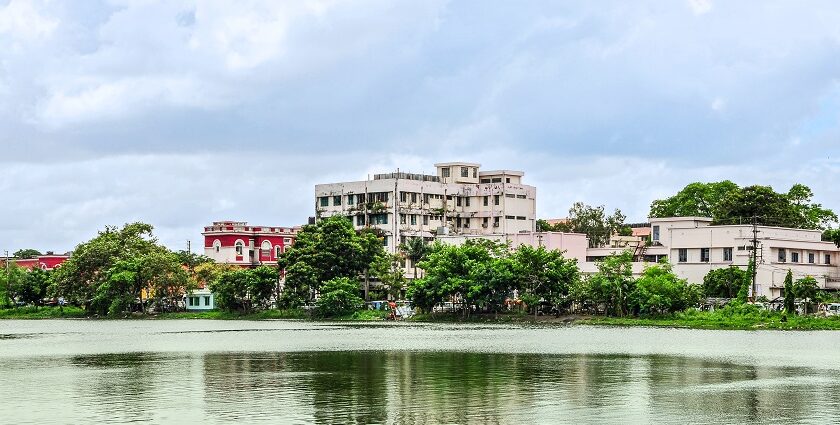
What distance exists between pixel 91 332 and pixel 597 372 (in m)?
53.7

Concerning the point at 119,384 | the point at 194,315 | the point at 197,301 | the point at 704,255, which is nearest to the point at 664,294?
the point at 704,255

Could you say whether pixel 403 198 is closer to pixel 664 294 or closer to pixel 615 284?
pixel 615 284

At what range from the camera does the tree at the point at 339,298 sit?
10981cm

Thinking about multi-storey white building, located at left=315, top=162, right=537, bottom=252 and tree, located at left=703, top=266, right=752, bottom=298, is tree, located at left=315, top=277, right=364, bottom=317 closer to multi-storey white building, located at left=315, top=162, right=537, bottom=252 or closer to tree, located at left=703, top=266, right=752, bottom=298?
multi-storey white building, located at left=315, top=162, right=537, bottom=252

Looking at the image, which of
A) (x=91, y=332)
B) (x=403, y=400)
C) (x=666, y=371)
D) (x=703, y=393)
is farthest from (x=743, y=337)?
(x=91, y=332)

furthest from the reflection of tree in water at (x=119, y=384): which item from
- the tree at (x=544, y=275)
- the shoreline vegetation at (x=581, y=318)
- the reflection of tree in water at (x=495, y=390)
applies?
the tree at (x=544, y=275)

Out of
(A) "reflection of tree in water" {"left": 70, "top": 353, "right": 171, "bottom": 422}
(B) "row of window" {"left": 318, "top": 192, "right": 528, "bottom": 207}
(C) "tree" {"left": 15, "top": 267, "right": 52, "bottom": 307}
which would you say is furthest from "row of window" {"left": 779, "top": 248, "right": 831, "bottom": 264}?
(C) "tree" {"left": 15, "top": 267, "right": 52, "bottom": 307}

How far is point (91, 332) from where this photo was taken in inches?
3625

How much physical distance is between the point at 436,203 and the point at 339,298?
1054 inches

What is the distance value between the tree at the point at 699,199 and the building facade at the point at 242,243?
4499cm

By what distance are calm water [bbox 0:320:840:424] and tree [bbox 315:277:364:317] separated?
103ft

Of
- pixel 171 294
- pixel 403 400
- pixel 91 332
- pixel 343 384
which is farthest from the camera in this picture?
pixel 171 294

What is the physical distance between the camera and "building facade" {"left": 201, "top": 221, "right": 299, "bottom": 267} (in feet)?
480

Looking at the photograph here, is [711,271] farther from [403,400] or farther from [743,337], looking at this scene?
[403,400]
